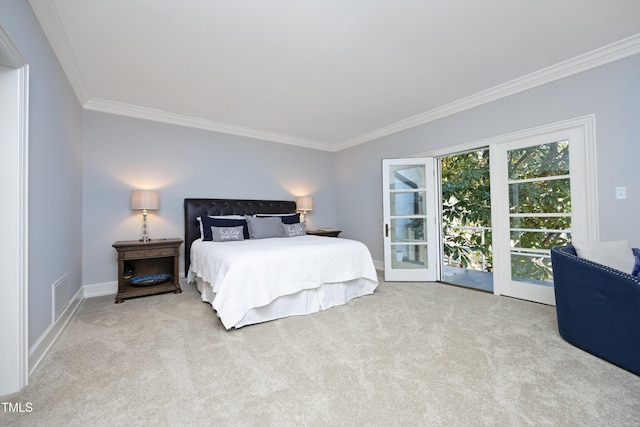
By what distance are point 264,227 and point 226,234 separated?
582 mm

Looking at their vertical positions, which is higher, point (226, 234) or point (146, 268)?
point (226, 234)

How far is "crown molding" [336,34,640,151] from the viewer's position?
2.48m

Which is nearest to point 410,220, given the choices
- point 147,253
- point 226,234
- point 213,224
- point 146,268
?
point 226,234

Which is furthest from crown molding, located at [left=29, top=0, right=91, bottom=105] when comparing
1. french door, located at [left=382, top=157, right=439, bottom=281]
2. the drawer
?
french door, located at [left=382, top=157, right=439, bottom=281]

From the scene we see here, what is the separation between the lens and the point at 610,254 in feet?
6.81

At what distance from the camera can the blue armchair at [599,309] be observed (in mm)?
1724

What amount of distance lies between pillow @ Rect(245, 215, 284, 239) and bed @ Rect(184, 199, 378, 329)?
0.03 meters

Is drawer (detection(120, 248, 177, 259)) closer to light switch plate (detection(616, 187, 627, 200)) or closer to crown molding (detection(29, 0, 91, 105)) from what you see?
crown molding (detection(29, 0, 91, 105))

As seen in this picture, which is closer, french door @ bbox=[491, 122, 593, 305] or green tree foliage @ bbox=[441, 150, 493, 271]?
french door @ bbox=[491, 122, 593, 305]

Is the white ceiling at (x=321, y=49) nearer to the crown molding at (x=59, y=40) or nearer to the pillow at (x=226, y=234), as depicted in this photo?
the crown molding at (x=59, y=40)

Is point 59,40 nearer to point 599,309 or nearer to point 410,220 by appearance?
point 410,220

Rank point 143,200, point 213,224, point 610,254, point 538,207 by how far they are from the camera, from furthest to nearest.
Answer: point 213,224
point 143,200
point 538,207
point 610,254

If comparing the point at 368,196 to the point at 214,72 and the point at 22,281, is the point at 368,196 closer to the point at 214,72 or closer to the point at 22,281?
the point at 214,72

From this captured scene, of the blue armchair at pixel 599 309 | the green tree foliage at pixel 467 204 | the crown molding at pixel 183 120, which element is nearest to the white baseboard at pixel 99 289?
the crown molding at pixel 183 120
